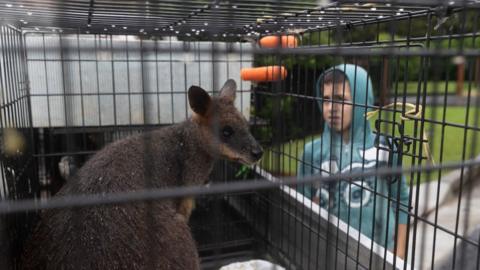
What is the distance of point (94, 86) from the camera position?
282 cm

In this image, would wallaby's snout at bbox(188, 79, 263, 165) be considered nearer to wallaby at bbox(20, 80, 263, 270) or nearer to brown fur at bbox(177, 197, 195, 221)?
wallaby at bbox(20, 80, 263, 270)

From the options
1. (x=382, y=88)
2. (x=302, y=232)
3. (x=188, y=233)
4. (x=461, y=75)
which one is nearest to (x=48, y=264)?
(x=188, y=233)

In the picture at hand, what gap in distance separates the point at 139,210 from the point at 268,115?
1913 mm

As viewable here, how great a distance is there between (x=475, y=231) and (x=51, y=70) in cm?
265

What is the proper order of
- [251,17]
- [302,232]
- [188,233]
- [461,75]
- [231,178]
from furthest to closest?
1. [231,178]
2. [302,232]
3. [251,17]
4. [188,233]
5. [461,75]

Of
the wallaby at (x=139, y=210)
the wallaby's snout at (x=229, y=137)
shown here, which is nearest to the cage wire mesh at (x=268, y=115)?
the wallaby at (x=139, y=210)

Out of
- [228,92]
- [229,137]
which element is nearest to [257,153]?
[229,137]

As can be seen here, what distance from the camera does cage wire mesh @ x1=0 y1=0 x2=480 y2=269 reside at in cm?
153

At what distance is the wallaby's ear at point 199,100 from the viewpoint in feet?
6.93

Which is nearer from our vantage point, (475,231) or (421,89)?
(421,89)

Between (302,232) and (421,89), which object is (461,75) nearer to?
(421,89)

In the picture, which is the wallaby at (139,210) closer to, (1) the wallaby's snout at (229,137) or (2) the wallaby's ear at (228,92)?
(1) the wallaby's snout at (229,137)

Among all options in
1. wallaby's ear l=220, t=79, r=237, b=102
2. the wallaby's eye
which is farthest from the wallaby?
wallaby's ear l=220, t=79, r=237, b=102

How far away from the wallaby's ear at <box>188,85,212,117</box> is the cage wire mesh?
189 mm
